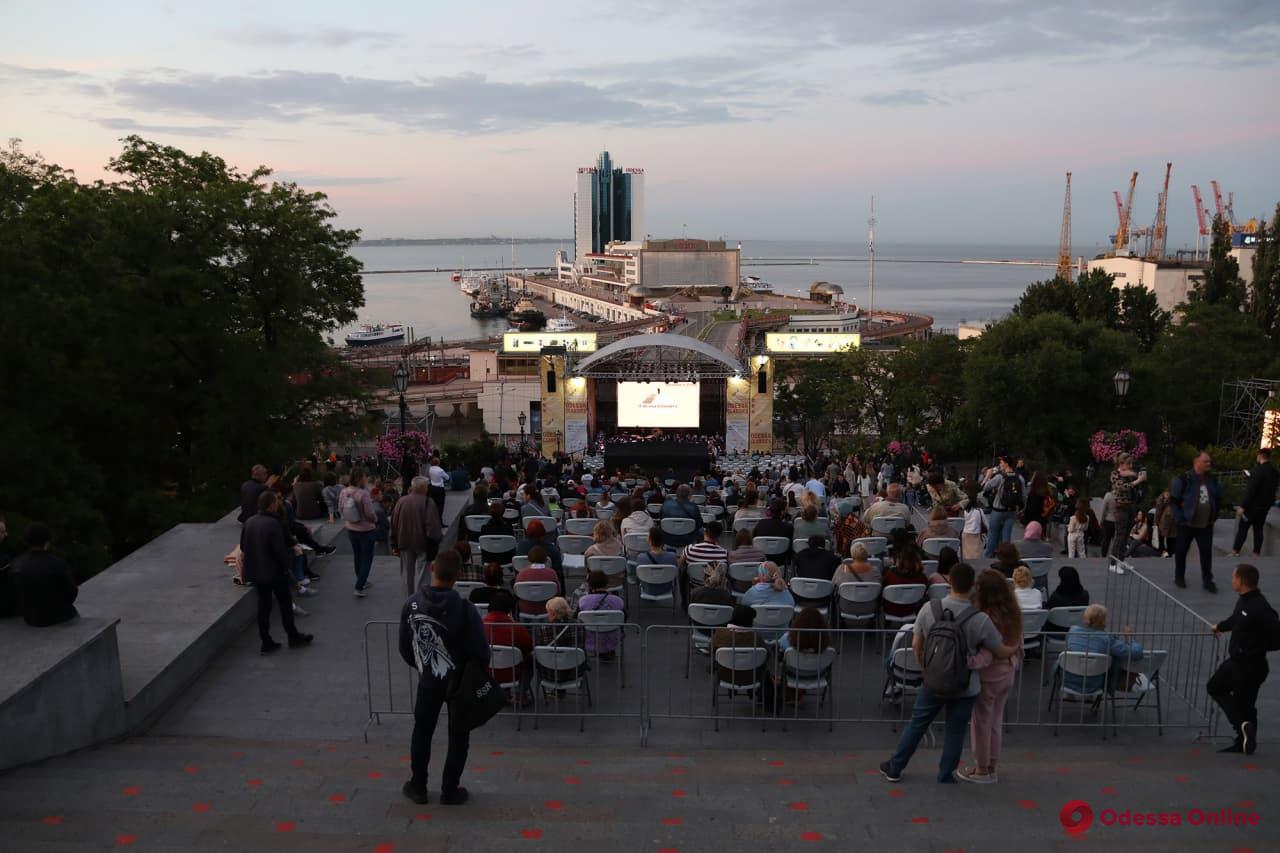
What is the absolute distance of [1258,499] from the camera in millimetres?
10500

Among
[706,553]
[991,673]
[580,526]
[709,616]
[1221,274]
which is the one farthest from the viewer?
[1221,274]

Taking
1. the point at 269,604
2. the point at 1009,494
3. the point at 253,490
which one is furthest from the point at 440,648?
the point at 1009,494

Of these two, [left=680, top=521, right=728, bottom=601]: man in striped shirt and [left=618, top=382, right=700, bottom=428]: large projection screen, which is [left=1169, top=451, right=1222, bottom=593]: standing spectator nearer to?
[left=680, top=521, right=728, bottom=601]: man in striped shirt

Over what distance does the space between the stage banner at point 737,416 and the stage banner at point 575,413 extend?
5415 millimetres

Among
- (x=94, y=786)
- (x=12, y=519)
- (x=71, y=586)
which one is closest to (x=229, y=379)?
(x=12, y=519)

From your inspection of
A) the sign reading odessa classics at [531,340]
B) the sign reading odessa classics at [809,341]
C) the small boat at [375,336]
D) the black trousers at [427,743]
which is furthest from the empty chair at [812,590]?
the small boat at [375,336]

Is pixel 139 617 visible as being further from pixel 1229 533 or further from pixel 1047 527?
pixel 1229 533

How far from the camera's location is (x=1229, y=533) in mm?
12289

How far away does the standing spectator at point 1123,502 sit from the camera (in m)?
11.8

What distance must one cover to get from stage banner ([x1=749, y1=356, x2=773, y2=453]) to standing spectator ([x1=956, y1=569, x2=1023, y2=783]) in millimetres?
32709

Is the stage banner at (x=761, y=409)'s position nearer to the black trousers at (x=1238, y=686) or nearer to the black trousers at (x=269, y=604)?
the black trousers at (x=269, y=604)

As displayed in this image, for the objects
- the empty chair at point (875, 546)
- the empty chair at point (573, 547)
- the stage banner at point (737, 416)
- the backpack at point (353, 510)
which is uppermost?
the backpack at point (353, 510)

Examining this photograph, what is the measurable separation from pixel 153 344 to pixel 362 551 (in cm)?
1073

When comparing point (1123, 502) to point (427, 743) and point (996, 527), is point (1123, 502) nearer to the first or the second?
point (996, 527)
